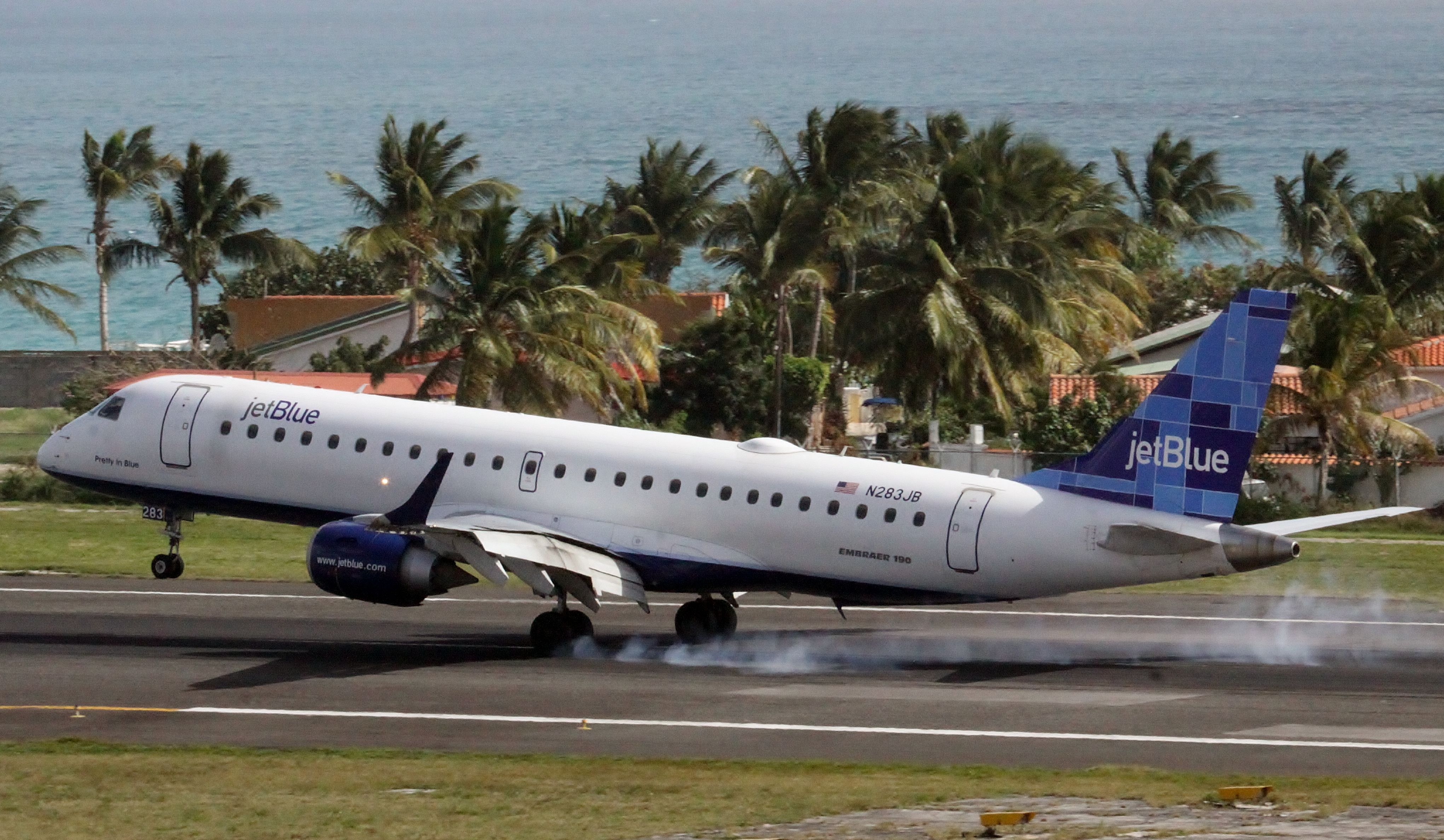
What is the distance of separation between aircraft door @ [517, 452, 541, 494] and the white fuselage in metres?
0.04

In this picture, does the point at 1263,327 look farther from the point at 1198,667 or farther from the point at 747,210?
the point at 747,210

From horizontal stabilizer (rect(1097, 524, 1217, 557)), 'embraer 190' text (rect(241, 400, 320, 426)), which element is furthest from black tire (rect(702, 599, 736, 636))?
'embraer 190' text (rect(241, 400, 320, 426))

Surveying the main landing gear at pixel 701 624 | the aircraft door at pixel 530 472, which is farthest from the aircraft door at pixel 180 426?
the main landing gear at pixel 701 624

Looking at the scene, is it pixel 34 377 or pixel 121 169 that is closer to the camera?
pixel 34 377

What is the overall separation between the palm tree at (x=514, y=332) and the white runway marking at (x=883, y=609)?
1447 cm

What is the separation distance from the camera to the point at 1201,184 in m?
116

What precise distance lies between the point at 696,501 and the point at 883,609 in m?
7.93

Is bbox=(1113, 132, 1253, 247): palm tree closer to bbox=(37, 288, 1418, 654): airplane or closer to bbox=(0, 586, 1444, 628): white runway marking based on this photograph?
bbox=(0, 586, 1444, 628): white runway marking

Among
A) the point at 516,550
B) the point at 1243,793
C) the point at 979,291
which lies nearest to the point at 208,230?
the point at 979,291

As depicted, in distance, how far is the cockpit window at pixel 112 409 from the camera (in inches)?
1485

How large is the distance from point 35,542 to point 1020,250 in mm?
32204

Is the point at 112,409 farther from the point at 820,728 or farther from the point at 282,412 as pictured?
the point at 820,728

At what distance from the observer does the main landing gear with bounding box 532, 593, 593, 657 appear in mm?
32906

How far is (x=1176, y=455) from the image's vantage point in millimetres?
30000
